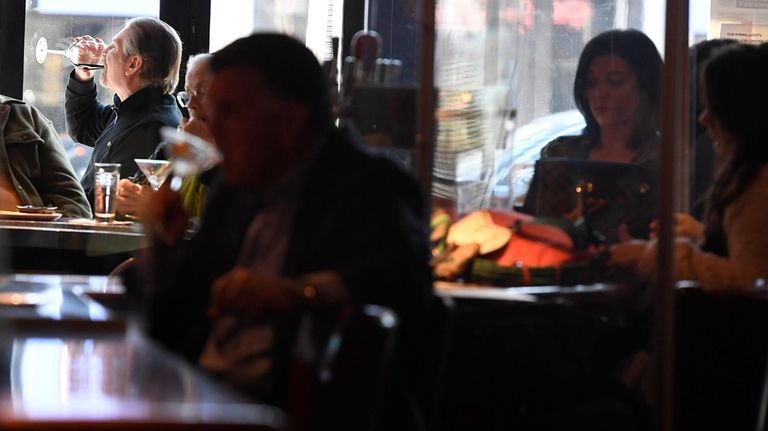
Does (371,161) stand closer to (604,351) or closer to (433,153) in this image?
(433,153)

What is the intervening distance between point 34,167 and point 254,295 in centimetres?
392

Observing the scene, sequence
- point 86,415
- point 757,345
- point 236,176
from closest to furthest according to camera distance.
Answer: point 86,415
point 236,176
point 757,345

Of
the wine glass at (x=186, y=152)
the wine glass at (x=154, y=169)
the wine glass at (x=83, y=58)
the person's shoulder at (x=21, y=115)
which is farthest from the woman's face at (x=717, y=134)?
the wine glass at (x=83, y=58)

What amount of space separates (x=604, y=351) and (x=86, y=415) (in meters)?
2.15

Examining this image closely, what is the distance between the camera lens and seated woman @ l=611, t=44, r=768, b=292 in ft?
11.2

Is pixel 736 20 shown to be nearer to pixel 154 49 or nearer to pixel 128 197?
A: pixel 154 49

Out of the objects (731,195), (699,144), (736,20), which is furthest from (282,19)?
(736,20)

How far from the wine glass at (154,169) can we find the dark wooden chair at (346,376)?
10.9 ft

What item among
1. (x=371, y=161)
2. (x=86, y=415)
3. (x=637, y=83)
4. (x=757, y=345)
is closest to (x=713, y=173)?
(x=637, y=83)

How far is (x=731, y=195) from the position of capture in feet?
11.8

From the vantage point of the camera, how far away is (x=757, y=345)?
3338 mm

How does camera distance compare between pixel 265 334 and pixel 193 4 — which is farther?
pixel 193 4

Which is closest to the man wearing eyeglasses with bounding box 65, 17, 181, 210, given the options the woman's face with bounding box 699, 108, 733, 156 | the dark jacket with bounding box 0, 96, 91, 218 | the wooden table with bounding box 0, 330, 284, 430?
the dark jacket with bounding box 0, 96, 91, 218

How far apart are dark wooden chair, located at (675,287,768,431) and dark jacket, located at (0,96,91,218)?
10.4 feet
